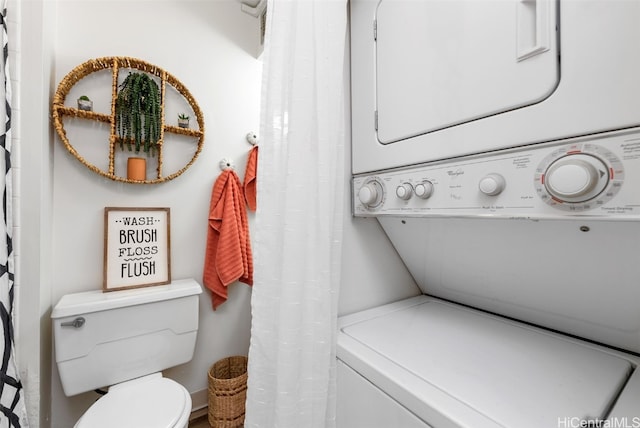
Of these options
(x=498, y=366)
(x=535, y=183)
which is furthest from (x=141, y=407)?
(x=535, y=183)

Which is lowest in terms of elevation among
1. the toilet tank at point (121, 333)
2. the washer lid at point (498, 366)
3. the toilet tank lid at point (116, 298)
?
the toilet tank at point (121, 333)

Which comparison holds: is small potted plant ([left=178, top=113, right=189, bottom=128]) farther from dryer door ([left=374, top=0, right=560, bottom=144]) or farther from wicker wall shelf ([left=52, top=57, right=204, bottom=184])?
dryer door ([left=374, top=0, right=560, bottom=144])

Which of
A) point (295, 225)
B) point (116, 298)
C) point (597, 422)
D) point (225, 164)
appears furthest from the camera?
point (225, 164)

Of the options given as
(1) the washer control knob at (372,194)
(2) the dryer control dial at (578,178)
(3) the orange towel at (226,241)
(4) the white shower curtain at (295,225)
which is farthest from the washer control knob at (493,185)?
(3) the orange towel at (226,241)

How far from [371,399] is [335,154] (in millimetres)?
800

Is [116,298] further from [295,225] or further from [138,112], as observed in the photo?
[295,225]

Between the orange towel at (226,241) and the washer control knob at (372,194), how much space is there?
106 cm

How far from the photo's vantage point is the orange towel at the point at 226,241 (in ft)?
5.88

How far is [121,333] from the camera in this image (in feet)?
4.83

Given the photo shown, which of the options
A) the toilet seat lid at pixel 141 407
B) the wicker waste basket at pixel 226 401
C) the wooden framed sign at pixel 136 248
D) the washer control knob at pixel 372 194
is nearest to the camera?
the washer control knob at pixel 372 194

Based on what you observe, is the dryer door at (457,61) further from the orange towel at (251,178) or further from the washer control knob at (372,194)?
the orange towel at (251,178)

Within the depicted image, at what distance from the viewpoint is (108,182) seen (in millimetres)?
1632

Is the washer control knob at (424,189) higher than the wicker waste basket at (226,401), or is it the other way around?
the washer control knob at (424,189)

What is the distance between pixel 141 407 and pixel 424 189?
64.7 inches
